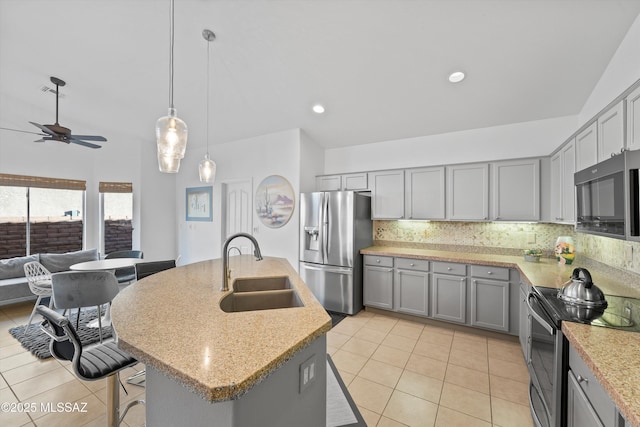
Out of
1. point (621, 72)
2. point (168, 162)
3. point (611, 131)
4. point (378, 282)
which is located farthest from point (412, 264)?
point (168, 162)

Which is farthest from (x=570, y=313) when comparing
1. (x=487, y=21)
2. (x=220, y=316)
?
(x=487, y=21)

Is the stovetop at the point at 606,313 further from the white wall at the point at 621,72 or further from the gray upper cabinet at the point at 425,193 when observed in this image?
the gray upper cabinet at the point at 425,193

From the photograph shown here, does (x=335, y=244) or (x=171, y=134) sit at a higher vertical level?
(x=171, y=134)

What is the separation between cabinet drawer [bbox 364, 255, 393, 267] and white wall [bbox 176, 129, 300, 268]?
116 centimetres

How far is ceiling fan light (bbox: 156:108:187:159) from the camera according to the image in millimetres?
1725

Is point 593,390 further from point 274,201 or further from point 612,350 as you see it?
point 274,201

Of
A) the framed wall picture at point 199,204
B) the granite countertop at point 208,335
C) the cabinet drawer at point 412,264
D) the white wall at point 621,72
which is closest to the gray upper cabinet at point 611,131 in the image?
the white wall at point 621,72

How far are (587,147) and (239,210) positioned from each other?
4771mm

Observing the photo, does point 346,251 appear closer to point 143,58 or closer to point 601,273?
point 601,273

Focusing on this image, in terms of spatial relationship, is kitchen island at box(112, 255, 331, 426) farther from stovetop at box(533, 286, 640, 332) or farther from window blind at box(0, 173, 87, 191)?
window blind at box(0, 173, 87, 191)

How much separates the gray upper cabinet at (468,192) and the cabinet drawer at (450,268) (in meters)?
0.66

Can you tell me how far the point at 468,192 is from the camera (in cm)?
342

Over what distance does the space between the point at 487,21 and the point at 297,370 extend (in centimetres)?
293

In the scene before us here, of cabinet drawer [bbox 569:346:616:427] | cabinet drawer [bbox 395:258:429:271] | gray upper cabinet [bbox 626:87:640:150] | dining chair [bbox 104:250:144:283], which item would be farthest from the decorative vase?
dining chair [bbox 104:250:144:283]
